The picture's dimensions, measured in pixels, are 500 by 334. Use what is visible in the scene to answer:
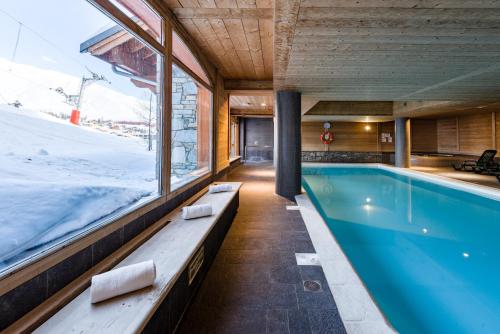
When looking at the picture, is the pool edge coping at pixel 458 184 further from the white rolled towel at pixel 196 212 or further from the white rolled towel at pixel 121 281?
the white rolled towel at pixel 121 281

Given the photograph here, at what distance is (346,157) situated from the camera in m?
12.9

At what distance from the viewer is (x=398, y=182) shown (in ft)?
25.1

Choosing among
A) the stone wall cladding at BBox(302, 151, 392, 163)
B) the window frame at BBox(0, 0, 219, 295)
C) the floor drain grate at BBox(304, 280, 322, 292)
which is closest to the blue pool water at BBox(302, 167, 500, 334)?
the floor drain grate at BBox(304, 280, 322, 292)

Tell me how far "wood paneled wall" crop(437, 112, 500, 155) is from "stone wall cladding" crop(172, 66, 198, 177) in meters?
11.5

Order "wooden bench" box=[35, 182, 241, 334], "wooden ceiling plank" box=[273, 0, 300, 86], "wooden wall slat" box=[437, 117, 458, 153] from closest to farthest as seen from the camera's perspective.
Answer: "wooden bench" box=[35, 182, 241, 334] < "wooden ceiling plank" box=[273, 0, 300, 86] < "wooden wall slat" box=[437, 117, 458, 153]

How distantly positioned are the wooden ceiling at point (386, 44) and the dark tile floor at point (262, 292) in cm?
211

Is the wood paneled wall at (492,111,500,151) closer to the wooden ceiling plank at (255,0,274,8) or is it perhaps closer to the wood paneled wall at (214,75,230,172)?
the wood paneled wall at (214,75,230,172)

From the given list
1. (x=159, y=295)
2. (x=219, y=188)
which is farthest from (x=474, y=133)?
(x=159, y=295)

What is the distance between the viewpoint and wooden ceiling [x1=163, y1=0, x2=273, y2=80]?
8.61 ft

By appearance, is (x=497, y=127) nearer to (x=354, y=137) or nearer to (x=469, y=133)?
(x=469, y=133)

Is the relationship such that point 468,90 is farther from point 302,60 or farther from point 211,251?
point 211,251

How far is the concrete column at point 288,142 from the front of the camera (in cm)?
455

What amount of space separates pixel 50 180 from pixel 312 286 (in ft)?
6.03

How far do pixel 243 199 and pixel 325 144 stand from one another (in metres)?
9.58
